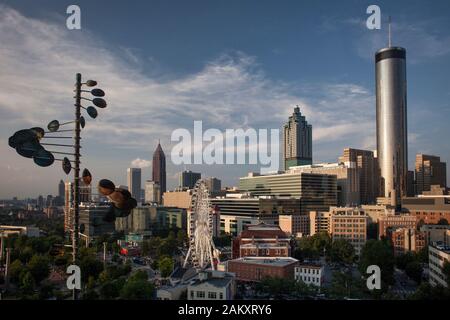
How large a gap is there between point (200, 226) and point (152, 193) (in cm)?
2505

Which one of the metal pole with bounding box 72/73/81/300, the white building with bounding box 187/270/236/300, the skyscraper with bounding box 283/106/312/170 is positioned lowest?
the white building with bounding box 187/270/236/300

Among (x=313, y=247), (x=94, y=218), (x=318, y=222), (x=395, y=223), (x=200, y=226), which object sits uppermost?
(x=94, y=218)

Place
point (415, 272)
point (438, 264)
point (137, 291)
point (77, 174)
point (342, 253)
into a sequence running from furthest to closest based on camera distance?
point (342, 253) < point (415, 272) < point (438, 264) < point (137, 291) < point (77, 174)

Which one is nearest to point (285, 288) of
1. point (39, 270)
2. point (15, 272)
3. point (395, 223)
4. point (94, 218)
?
point (39, 270)

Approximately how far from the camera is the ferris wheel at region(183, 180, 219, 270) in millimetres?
14570

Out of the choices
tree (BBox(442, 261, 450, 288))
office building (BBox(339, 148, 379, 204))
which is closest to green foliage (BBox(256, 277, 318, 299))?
tree (BBox(442, 261, 450, 288))

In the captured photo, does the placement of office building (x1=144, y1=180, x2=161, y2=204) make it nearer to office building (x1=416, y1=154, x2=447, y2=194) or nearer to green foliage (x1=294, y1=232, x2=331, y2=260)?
green foliage (x1=294, y1=232, x2=331, y2=260)

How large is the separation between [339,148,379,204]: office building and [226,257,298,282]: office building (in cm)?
2935

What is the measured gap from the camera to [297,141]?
3800 cm

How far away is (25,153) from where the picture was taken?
7.34 feet

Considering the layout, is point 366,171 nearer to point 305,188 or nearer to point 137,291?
point 305,188
